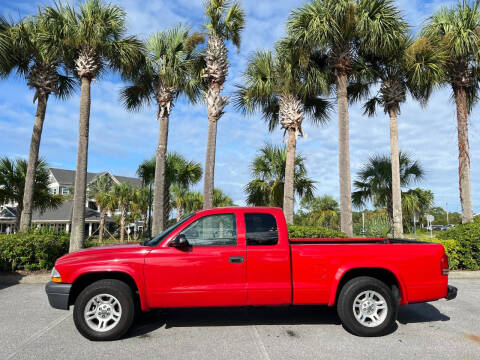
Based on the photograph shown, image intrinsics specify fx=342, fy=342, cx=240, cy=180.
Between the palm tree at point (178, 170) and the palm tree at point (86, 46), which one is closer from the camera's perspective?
the palm tree at point (86, 46)

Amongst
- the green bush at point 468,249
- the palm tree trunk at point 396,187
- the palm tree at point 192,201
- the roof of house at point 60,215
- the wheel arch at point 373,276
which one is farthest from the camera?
the palm tree at point 192,201

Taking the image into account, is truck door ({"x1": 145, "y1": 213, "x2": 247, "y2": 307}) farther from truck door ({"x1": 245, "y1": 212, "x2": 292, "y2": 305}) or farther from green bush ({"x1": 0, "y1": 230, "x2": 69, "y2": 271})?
green bush ({"x1": 0, "y1": 230, "x2": 69, "y2": 271})

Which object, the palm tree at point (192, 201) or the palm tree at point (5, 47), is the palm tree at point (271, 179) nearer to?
the palm tree at point (5, 47)

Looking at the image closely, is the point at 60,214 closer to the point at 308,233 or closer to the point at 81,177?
the point at 81,177

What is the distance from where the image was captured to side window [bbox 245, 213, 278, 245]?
4.70m

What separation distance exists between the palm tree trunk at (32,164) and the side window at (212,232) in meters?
9.28

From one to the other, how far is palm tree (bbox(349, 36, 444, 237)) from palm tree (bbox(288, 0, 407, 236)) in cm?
94

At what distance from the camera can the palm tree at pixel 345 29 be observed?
1243 centimetres

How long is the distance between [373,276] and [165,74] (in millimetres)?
12437

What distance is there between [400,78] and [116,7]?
11687 mm

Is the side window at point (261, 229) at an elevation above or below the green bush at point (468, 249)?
above

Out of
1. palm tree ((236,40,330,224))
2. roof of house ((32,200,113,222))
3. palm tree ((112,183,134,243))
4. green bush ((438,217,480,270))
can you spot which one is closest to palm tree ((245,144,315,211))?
palm tree ((236,40,330,224))

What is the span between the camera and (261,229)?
4781mm

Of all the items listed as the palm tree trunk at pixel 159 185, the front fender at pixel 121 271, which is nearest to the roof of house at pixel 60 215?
the palm tree trunk at pixel 159 185
